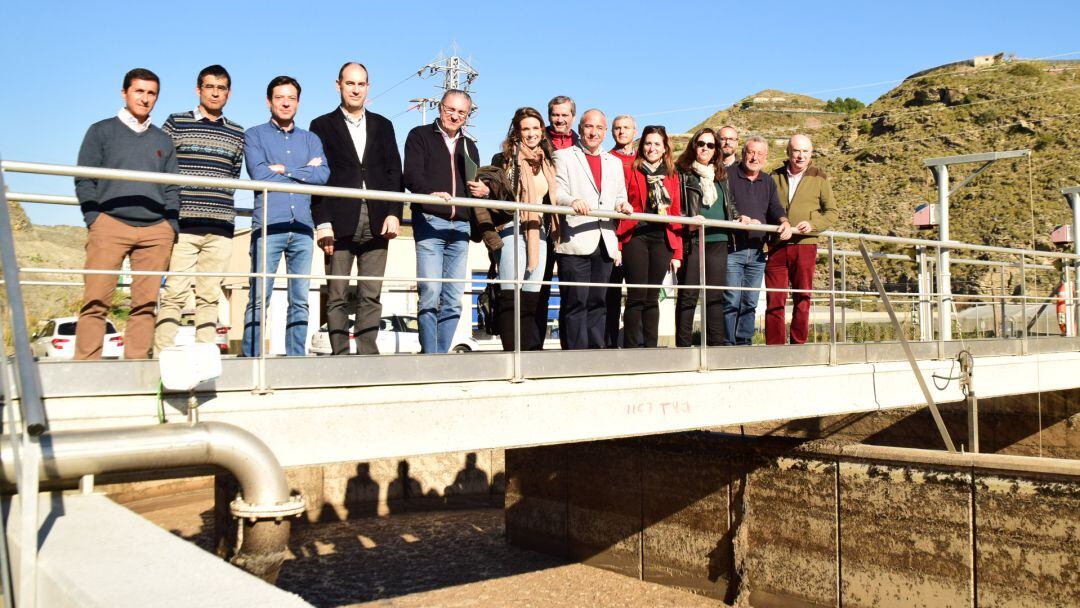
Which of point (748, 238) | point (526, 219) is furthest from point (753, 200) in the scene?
point (526, 219)

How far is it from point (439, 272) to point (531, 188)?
0.85 metres

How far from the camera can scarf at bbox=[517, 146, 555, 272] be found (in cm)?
646

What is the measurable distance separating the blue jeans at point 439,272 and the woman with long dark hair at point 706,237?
6.77ft

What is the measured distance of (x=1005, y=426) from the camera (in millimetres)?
13188

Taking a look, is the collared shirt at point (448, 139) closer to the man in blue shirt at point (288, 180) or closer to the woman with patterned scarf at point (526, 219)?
the woman with patterned scarf at point (526, 219)

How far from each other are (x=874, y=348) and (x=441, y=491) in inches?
466

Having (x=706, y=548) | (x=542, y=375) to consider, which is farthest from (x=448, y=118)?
(x=706, y=548)

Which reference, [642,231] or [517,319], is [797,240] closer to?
[642,231]

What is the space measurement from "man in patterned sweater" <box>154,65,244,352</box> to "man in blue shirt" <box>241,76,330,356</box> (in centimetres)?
17

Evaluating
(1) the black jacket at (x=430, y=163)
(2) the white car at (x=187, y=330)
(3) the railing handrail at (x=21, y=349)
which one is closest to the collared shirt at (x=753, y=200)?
(1) the black jacket at (x=430, y=163)

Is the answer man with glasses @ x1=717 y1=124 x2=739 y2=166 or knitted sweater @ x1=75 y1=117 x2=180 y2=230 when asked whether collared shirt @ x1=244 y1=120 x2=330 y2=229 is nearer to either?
knitted sweater @ x1=75 y1=117 x2=180 y2=230

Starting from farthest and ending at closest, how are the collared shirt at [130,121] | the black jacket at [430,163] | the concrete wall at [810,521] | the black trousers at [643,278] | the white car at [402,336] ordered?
the white car at [402,336], the concrete wall at [810,521], the black trousers at [643,278], the black jacket at [430,163], the collared shirt at [130,121]

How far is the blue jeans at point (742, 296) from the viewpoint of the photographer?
831 centimetres

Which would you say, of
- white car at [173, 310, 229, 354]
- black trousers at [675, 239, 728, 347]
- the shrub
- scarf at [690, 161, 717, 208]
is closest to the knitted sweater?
white car at [173, 310, 229, 354]
